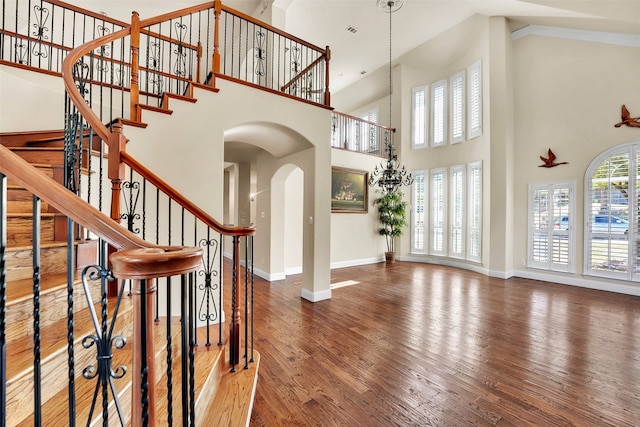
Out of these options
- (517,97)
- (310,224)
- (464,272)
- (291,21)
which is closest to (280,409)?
(310,224)

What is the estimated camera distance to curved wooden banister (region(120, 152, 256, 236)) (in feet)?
5.92

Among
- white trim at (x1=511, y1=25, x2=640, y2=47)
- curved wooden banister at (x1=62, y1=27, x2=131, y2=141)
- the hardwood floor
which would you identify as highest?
white trim at (x1=511, y1=25, x2=640, y2=47)

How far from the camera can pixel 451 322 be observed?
133 inches

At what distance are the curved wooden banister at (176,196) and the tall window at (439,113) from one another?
6605 mm

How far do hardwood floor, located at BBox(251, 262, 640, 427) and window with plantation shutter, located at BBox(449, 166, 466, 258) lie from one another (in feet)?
7.59

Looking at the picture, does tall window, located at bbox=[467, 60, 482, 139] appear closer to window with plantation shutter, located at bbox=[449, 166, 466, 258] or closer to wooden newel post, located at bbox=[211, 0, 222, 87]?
window with plantation shutter, located at bbox=[449, 166, 466, 258]

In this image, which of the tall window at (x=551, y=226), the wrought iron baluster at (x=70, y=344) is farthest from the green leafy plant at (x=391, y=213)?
the wrought iron baluster at (x=70, y=344)

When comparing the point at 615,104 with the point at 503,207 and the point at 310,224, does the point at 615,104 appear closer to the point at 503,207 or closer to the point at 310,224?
the point at 503,207

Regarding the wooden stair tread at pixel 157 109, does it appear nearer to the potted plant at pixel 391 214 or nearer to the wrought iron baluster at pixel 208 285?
the wrought iron baluster at pixel 208 285

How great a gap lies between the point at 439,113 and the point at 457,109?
486 millimetres

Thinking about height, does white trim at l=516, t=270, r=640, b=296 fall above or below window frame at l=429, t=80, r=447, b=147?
below

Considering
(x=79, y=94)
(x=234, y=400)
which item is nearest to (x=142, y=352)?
(x=234, y=400)

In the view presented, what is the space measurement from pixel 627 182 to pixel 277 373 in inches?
241

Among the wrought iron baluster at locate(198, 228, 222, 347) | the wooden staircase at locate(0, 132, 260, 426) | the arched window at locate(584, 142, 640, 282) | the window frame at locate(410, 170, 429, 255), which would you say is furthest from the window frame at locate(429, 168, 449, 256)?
the wooden staircase at locate(0, 132, 260, 426)
